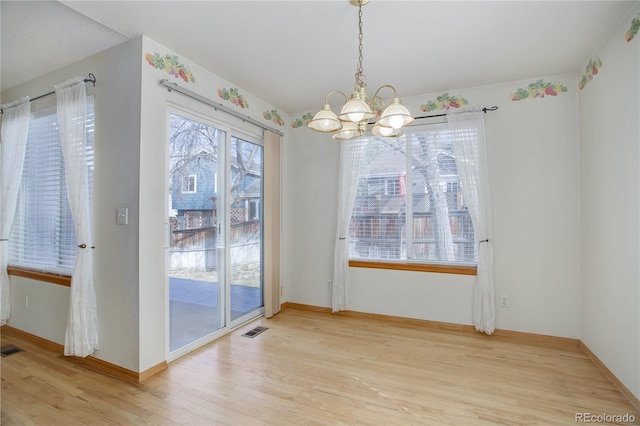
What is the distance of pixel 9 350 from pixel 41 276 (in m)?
0.69

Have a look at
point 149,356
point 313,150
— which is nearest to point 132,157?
point 149,356

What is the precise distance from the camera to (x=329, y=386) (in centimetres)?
225

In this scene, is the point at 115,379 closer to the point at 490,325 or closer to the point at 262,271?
the point at 262,271

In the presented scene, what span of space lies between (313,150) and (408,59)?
5.68 ft

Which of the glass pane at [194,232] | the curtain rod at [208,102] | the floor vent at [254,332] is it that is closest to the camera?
the curtain rod at [208,102]

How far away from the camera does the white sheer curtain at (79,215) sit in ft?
7.81

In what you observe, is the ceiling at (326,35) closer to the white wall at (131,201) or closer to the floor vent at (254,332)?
the white wall at (131,201)

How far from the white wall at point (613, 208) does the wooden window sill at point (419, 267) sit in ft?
3.34

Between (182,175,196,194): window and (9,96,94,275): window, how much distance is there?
1.09 m

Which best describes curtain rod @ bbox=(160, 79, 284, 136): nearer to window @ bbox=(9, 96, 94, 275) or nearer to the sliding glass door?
the sliding glass door

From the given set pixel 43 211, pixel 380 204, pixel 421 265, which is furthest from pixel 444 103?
pixel 43 211

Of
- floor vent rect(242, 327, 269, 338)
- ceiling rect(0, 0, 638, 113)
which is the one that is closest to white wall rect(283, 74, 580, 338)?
ceiling rect(0, 0, 638, 113)

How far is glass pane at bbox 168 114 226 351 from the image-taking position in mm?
2719

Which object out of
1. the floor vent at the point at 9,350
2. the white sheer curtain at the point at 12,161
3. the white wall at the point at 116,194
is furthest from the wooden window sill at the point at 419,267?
the white sheer curtain at the point at 12,161
